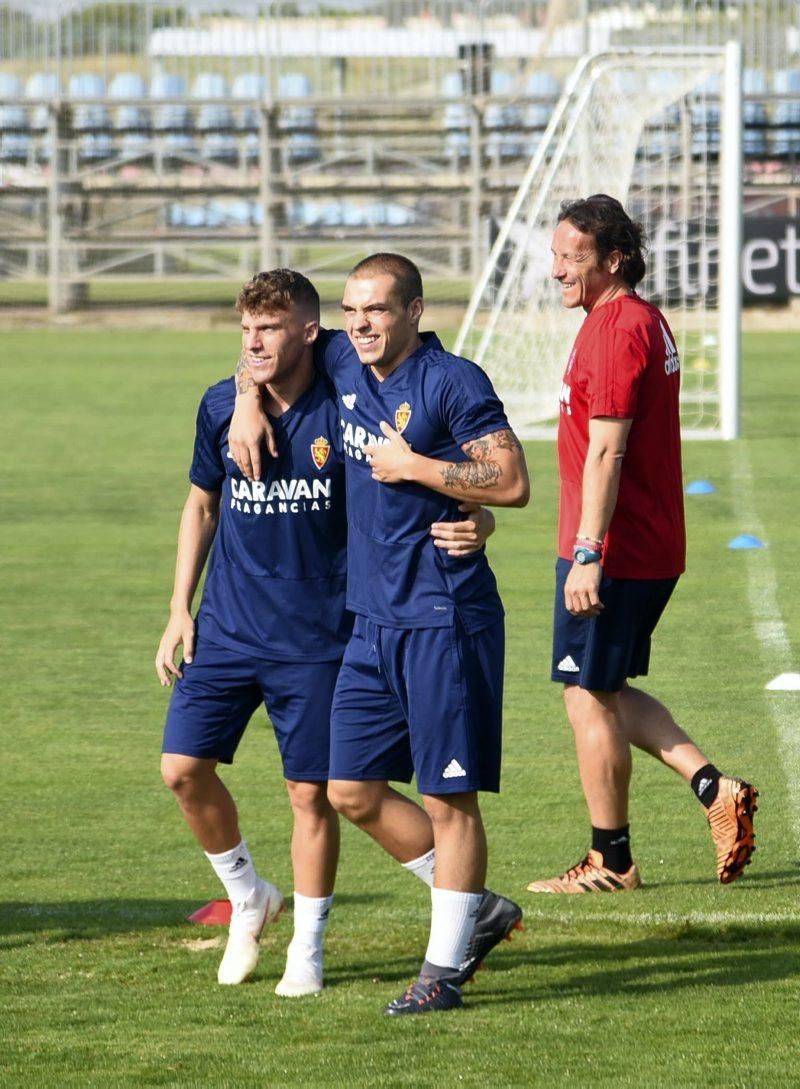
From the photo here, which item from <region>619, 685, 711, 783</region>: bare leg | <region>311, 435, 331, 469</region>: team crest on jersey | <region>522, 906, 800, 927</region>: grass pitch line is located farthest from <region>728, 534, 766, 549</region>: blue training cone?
<region>311, 435, 331, 469</region>: team crest on jersey

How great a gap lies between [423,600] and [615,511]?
130 cm

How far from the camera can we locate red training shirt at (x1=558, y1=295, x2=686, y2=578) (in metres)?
5.48

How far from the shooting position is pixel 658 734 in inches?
236

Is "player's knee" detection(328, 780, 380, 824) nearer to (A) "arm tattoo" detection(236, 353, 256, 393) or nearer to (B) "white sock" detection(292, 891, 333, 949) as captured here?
(B) "white sock" detection(292, 891, 333, 949)

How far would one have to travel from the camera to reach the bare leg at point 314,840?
4.86 metres

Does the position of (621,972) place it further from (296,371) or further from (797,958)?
(296,371)

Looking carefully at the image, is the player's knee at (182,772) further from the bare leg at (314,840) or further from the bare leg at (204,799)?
the bare leg at (314,840)

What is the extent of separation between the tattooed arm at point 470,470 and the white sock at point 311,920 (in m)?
1.10

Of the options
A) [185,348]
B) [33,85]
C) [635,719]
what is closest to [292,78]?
[33,85]

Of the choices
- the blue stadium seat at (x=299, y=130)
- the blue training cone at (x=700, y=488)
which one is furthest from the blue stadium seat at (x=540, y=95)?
the blue training cone at (x=700, y=488)

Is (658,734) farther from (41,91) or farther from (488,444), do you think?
(41,91)

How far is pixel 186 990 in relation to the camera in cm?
486

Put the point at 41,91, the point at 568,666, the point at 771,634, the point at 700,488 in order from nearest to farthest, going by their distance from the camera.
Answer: the point at 568,666 < the point at 771,634 < the point at 700,488 < the point at 41,91

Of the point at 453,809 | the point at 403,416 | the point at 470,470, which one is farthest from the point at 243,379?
the point at 453,809
